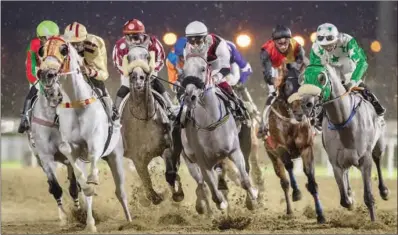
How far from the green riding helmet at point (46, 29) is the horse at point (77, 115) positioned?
325mm

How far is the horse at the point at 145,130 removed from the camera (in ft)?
31.9

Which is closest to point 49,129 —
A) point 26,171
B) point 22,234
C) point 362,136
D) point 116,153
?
point 116,153

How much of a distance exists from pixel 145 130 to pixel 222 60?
103 cm

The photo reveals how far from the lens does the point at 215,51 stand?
365 inches

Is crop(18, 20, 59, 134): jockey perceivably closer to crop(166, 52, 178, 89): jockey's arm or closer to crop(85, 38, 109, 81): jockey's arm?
crop(85, 38, 109, 81): jockey's arm

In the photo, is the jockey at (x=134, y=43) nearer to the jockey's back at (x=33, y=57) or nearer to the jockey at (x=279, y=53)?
the jockey's back at (x=33, y=57)

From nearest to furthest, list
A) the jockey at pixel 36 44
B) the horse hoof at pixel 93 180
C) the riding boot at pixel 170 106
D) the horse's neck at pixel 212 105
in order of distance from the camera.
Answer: the horse hoof at pixel 93 180
the jockey at pixel 36 44
the horse's neck at pixel 212 105
the riding boot at pixel 170 106

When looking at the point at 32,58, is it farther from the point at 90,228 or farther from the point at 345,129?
the point at 345,129

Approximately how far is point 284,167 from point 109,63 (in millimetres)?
2188

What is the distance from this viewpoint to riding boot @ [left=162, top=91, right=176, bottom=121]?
968 centimetres

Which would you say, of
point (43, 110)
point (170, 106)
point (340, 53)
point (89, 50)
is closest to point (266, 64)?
point (340, 53)

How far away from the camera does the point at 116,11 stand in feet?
32.8

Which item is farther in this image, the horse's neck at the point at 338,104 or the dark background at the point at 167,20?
the dark background at the point at 167,20

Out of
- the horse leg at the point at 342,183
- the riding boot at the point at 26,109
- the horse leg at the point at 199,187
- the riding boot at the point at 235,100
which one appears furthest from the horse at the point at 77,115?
the horse leg at the point at 342,183
